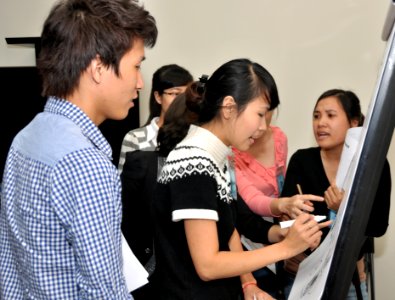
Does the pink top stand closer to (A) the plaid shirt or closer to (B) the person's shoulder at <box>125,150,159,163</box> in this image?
(B) the person's shoulder at <box>125,150,159,163</box>

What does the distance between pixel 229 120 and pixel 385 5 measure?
1.81 metres

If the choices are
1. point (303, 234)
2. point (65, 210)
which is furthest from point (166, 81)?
point (65, 210)

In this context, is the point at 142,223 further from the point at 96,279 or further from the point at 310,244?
the point at 96,279

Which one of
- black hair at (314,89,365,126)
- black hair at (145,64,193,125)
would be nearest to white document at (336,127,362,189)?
black hair at (314,89,365,126)

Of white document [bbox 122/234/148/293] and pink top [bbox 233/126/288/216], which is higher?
white document [bbox 122/234/148/293]

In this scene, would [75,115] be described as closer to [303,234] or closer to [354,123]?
[303,234]

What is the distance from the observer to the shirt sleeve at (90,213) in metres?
0.75

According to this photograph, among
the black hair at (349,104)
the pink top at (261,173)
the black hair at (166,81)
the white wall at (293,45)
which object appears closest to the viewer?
the pink top at (261,173)

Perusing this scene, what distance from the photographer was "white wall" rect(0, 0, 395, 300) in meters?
2.64

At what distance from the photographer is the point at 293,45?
2.75 meters

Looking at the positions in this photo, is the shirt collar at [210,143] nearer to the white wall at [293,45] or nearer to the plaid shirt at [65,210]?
the plaid shirt at [65,210]

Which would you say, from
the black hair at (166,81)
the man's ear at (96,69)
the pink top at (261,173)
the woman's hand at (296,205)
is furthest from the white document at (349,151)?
the black hair at (166,81)

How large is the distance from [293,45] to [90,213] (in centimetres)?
225

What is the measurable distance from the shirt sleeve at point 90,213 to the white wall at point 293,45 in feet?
6.98
